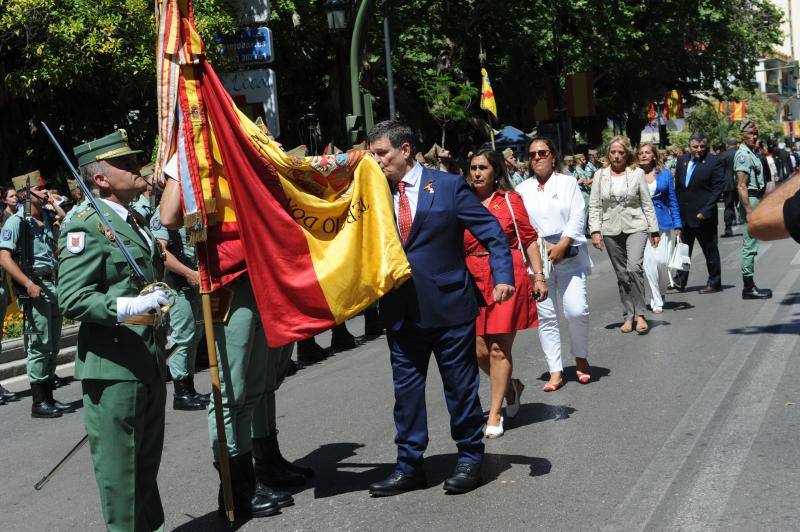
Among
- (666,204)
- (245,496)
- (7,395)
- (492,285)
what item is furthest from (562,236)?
(7,395)

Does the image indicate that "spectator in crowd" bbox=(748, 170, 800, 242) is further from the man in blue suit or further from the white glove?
the man in blue suit

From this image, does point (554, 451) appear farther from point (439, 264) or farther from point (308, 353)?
point (308, 353)

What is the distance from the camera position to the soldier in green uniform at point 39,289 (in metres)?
9.19

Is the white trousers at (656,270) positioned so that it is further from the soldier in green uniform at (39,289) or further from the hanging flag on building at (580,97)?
the hanging flag on building at (580,97)

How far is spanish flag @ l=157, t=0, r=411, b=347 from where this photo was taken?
5.40 metres

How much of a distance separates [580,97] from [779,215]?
3694cm

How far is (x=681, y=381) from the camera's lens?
26.7ft

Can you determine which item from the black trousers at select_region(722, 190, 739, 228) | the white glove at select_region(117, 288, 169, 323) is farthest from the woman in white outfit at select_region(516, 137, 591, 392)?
the black trousers at select_region(722, 190, 739, 228)

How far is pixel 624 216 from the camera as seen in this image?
1127cm

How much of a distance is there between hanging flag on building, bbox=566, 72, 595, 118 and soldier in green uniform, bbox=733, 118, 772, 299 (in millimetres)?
24937

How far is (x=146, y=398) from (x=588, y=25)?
33.6 meters

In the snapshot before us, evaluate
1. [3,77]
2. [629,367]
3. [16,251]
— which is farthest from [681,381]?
[3,77]

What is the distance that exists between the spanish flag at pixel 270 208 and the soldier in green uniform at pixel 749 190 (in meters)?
7.74

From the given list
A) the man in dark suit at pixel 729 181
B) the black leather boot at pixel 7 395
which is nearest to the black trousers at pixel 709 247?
the man in dark suit at pixel 729 181
